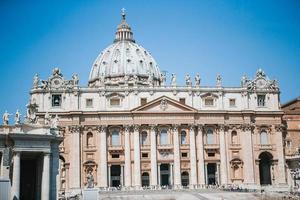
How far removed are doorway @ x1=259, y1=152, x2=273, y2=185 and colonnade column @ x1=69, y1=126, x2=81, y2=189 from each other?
29790 mm

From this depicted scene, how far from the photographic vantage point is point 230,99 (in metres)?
80.9

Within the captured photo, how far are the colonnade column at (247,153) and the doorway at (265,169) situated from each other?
3902 millimetres

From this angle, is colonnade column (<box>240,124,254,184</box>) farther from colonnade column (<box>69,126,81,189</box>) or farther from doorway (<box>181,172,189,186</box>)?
colonnade column (<box>69,126,81,189</box>)

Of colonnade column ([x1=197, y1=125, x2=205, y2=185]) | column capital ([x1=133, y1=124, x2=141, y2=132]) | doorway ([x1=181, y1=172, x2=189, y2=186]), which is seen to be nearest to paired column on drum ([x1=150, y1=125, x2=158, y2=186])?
column capital ([x1=133, y1=124, x2=141, y2=132])

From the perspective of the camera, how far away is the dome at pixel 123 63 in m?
108

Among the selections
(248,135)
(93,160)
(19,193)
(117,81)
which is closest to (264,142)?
(248,135)

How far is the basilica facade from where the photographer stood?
75875 mm

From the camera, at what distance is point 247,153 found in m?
78.8

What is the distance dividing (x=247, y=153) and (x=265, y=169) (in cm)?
707

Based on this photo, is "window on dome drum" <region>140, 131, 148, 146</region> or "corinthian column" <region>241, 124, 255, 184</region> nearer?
"window on dome drum" <region>140, 131, 148, 146</region>

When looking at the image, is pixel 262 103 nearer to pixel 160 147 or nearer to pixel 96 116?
pixel 160 147

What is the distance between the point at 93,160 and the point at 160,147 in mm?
10508

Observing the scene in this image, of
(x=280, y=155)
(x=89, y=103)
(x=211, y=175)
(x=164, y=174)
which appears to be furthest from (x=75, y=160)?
(x=280, y=155)

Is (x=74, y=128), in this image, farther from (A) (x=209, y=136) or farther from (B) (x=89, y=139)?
(A) (x=209, y=136)
